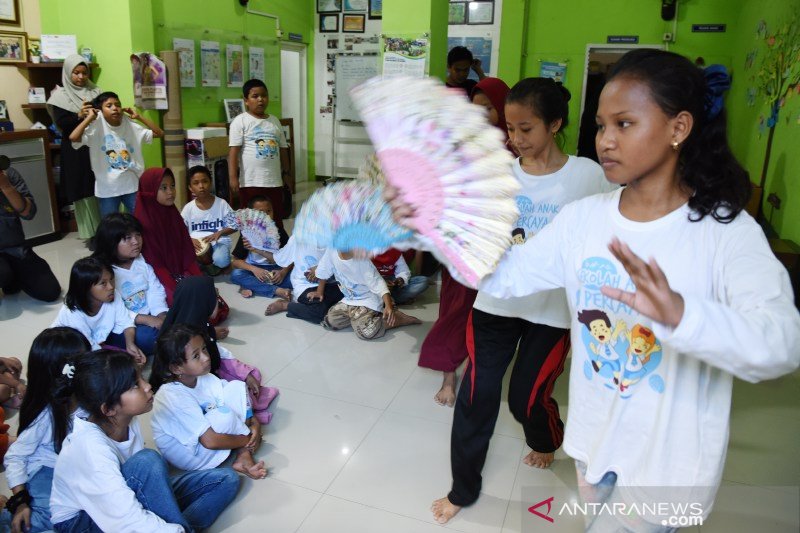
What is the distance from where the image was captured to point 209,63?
646 centimetres

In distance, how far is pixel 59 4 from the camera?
575cm

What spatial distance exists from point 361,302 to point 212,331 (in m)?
0.92

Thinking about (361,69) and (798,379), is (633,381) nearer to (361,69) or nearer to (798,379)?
(798,379)

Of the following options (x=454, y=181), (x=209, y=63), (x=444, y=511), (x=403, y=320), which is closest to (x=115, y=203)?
(x=209, y=63)

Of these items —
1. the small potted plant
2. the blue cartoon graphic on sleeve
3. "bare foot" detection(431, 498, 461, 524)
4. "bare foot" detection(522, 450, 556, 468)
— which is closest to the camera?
the blue cartoon graphic on sleeve

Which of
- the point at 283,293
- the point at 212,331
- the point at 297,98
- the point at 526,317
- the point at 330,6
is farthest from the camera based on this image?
the point at 297,98

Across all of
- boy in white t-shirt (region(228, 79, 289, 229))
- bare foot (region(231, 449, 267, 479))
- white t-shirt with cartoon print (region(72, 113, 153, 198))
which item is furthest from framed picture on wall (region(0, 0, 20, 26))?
bare foot (region(231, 449, 267, 479))

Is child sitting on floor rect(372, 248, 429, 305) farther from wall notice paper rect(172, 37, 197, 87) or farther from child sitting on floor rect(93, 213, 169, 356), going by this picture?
wall notice paper rect(172, 37, 197, 87)

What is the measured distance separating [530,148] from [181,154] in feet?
15.8

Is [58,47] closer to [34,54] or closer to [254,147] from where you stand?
[34,54]

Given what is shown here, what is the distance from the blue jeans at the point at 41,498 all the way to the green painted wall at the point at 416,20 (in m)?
3.47

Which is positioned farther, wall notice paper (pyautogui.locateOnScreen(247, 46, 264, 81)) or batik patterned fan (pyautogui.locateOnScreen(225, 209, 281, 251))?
wall notice paper (pyautogui.locateOnScreen(247, 46, 264, 81))

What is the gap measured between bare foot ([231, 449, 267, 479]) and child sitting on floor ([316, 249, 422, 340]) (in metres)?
1.38

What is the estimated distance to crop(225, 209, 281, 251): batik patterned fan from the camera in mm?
4371
